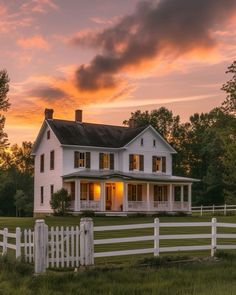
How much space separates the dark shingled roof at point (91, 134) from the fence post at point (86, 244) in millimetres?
32713

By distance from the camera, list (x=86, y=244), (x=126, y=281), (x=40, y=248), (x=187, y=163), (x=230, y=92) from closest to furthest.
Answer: (x=126, y=281), (x=40, y=248), (x=86, y=244), (x=230, y=92), (x=187, y=163)

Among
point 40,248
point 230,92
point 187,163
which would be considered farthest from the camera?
point 187,163

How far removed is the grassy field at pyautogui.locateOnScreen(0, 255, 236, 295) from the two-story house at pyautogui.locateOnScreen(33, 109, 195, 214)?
3069 centimetres

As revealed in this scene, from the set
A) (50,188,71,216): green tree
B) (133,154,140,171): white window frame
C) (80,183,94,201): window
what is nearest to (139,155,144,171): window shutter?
(133,154,140,171): white window frame

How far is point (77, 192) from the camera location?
44906 mm

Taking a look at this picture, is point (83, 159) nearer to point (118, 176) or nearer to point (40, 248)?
point (118, 176)

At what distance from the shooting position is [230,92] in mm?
44750

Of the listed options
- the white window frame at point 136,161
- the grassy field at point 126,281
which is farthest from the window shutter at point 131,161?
the grassy field at point 126,281

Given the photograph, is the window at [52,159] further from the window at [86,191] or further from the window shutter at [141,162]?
the window shutter at [141,162]

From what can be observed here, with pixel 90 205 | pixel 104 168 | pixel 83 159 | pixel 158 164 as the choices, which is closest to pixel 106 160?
pixel 104 168

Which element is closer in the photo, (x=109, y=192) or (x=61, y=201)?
(x=61, y=201)

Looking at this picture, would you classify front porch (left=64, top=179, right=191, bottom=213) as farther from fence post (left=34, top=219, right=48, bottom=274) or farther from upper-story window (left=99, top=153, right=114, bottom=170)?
fence post (left=34, top=219, right=48, bottom=274)

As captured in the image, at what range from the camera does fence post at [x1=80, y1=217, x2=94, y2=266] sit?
1425 centimetres

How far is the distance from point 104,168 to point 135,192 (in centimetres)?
378
